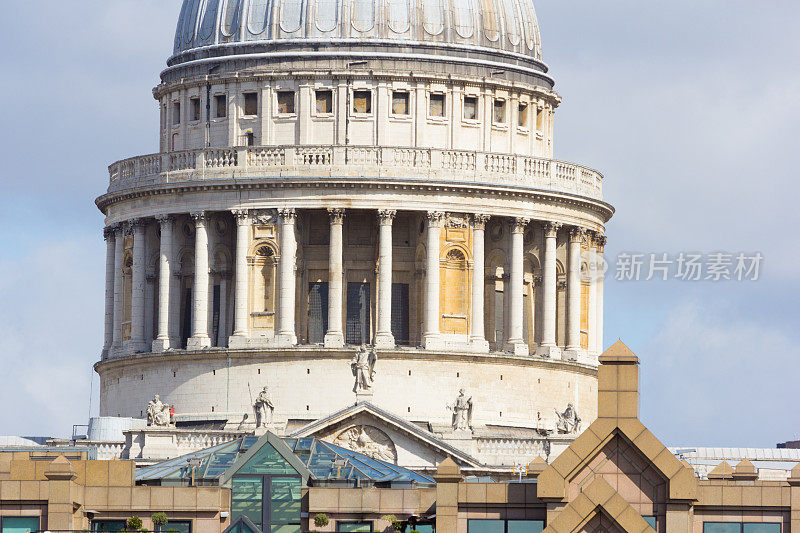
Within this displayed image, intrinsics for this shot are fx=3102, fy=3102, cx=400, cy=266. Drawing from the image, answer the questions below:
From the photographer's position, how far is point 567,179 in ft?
495

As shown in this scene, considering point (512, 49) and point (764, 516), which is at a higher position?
point (512, 49)

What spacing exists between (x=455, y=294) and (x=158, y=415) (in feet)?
60.2

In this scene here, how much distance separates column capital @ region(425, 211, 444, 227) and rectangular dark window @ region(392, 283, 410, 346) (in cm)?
399

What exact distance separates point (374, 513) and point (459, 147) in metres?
55.9

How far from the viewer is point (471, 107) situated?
150500mm

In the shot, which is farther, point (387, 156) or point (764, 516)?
point (387, 156)

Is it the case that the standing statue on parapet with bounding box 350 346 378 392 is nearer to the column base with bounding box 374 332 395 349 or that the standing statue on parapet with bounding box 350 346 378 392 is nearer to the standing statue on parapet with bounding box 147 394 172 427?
the column base with bounding box 374 332 395 349

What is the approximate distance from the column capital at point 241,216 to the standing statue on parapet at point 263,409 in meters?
11.7

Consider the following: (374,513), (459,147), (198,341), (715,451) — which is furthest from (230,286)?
(374,513)

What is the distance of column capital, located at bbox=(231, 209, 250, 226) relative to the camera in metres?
147

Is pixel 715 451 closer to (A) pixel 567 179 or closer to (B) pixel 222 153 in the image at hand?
(A) pixel 567 179

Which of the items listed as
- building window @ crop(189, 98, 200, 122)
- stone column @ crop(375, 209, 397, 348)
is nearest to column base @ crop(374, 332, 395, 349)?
stone column @ crop(375, 209, 397, 348)

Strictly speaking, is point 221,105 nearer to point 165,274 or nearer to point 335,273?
point 165,274

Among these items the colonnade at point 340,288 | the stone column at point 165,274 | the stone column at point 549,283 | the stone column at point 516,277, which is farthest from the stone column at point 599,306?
the stone column at point 165,274
